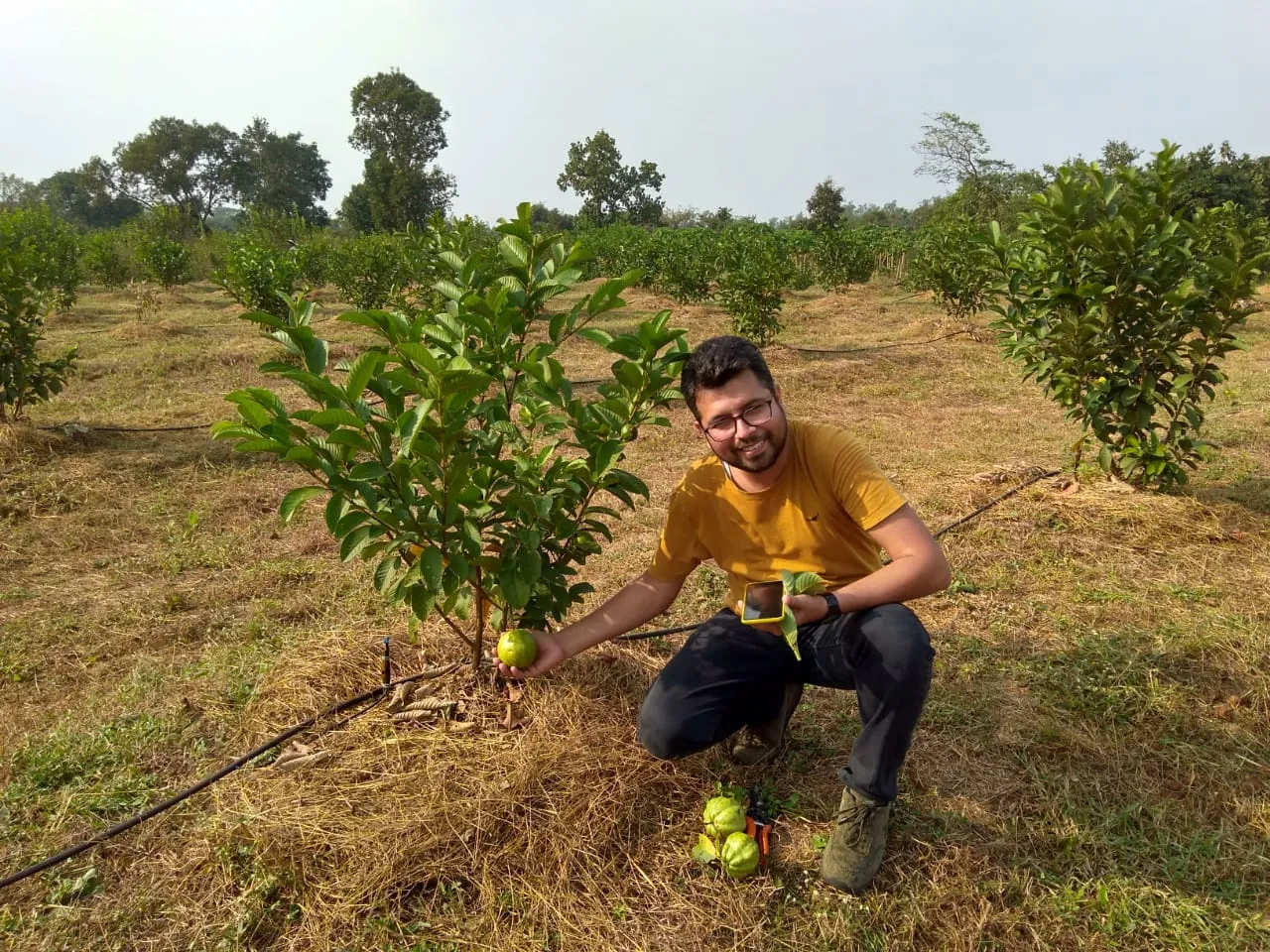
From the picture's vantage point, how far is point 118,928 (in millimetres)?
1993

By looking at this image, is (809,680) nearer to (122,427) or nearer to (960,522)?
(960,522)

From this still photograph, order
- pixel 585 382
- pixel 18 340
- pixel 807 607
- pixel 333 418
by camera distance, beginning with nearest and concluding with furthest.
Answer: pixel 333 418 < pixel 807 607 < pixel 18 340 < pixel 585 382

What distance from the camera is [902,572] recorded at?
6.30 ft

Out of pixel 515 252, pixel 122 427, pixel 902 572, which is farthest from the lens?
pixel 122 427

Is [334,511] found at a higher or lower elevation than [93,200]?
lower

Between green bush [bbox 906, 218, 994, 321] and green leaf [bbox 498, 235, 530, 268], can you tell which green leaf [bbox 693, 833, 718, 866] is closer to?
green leaf [bbox 498, 235, 530, 268]

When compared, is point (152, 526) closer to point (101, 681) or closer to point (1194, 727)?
point (101, 681)

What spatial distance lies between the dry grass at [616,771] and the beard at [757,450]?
0.97 m

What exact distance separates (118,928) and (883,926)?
1935 millimetres

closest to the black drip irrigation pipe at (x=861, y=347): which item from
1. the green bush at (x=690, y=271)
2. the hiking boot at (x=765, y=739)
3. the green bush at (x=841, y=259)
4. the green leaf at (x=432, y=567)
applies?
the green bush at (x=690, y=271)

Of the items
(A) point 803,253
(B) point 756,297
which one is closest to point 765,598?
(B) point 756,297

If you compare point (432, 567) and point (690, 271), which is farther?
point (690, 271)

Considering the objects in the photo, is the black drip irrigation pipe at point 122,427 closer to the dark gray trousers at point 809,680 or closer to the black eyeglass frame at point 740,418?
the dark gray trousers at point 809,680

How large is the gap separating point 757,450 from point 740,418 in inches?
4.1
